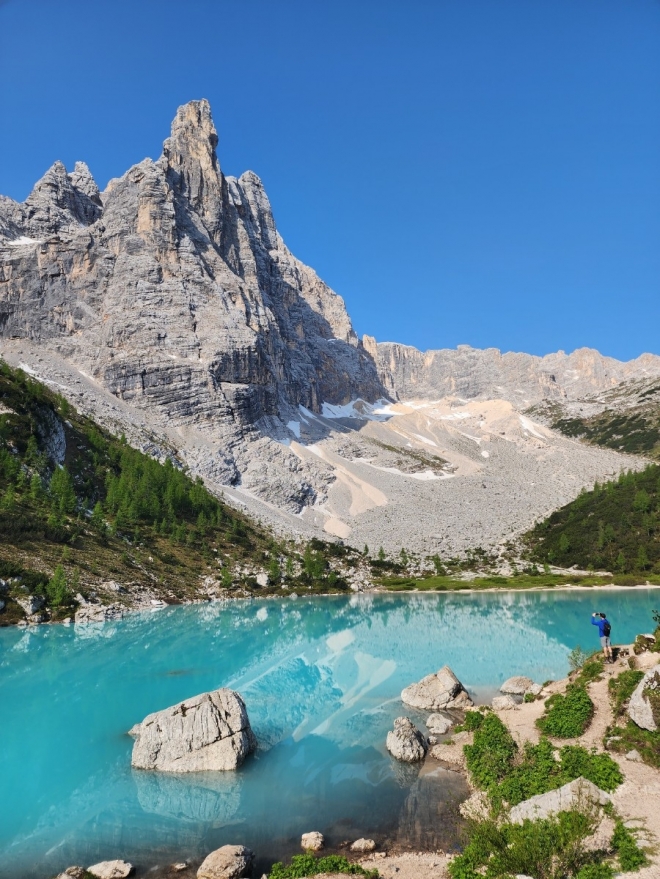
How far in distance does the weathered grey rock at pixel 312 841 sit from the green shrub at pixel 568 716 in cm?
880

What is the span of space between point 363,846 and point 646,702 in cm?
963

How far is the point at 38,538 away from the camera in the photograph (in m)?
60.1

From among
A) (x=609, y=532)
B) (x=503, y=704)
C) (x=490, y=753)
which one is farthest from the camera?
(x=609, y=532)

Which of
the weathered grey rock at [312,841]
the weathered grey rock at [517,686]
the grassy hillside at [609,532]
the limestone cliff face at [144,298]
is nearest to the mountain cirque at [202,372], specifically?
the limestone cliff face at [144,298]

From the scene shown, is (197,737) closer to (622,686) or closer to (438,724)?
(438,724)

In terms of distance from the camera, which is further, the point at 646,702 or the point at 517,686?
the point at 517,686

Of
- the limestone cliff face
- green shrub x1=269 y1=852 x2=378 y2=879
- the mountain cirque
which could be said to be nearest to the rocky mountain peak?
the mountain cirque

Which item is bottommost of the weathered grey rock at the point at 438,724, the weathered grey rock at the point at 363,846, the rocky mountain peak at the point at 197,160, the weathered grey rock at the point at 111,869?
the weathered grey rock at the point at 438,724

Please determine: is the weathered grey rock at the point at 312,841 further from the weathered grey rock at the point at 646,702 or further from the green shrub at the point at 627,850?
the weathered grey rock at the point at 646,702

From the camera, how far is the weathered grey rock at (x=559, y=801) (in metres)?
11.4

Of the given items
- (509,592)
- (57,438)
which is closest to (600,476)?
(509,592)

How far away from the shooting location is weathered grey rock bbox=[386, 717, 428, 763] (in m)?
18.8

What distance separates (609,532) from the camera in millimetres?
91562

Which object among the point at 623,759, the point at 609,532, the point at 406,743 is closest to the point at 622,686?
the point at 623,759
